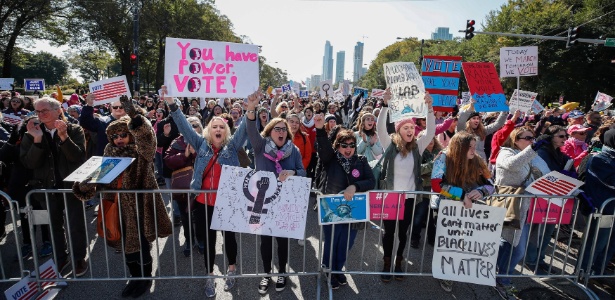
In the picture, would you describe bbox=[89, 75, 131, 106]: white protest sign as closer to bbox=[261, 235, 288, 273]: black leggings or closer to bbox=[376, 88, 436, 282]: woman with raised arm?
bbox=[261, 235, 288, 273]: black leggings

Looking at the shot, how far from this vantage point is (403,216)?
4.11m

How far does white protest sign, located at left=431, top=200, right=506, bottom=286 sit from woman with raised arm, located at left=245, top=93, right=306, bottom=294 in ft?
5.47

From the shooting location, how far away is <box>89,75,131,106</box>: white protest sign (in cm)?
475

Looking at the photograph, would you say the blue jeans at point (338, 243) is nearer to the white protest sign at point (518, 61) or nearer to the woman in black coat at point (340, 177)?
the woman in black coat at point (340, 177)

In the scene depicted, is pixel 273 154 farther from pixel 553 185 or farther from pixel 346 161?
pixel 553 185

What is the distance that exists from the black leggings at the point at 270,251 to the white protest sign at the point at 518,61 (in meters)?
5.77

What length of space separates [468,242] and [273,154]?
2301 mm

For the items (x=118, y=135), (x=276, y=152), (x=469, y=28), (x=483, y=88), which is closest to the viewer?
(x=118, y=135)

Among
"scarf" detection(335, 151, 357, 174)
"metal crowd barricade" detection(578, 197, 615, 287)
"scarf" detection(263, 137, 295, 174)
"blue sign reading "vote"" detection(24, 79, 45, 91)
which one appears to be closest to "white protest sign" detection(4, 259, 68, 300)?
"scarf" detection(263, 137, 295, 174)

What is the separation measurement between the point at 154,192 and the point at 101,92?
2.05 metres

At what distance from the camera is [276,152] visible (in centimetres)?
381

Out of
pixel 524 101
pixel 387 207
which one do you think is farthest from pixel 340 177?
pixel 524 101

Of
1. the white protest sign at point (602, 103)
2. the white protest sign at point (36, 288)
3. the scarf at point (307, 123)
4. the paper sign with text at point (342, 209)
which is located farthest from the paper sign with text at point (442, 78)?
the white protest sign at point (602, 103)

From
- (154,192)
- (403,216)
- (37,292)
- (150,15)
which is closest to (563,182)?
(403,216)
